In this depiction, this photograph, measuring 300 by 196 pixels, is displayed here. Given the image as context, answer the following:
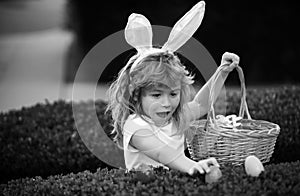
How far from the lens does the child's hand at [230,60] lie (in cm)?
379

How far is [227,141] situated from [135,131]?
23.5 inches

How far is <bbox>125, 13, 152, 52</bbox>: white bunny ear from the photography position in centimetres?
359

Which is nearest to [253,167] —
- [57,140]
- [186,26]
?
[186,26]

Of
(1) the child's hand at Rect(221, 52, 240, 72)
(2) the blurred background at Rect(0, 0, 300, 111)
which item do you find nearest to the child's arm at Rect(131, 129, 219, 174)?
(1) the child's hand at Rect(221, 52, 240, 72)

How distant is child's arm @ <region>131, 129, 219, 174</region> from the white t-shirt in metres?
0.04

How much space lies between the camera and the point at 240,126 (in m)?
4.08

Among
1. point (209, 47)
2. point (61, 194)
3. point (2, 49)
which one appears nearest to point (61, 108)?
point (61, 194)

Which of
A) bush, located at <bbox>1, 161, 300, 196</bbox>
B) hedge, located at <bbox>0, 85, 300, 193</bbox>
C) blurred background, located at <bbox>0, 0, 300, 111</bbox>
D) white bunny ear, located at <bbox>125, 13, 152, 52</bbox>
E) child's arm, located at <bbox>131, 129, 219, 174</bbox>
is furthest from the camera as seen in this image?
blurred background, located at <bbox>0, 0, 300, 111</bbox>

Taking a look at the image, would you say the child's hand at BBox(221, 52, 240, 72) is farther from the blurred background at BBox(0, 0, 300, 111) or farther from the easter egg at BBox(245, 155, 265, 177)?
the blurred background at BBox(0, 0, 300, 111)

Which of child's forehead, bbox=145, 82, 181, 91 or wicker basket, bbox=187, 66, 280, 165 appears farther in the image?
wicker basket, bbox=187, 66, 280, 165

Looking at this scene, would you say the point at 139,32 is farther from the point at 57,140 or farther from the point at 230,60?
the point at 57,140

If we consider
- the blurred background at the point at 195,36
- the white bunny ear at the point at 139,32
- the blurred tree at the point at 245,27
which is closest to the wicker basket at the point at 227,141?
the white bunny ear at the point at 139,32

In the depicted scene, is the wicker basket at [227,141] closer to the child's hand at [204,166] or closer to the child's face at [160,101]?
the child's face at [160,101]

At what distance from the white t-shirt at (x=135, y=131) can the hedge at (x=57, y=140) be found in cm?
93
